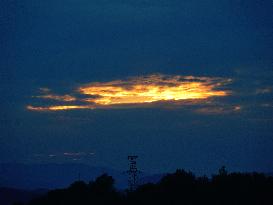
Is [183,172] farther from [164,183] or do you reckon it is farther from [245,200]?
[245,200]

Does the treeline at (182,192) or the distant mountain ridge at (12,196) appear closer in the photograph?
the treeline at (182,192)

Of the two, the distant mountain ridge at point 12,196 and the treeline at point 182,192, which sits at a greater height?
the distant mountain ridge at point 12,196

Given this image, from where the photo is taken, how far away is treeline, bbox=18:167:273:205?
52.8m

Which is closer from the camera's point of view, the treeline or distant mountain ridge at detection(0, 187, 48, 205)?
the treeline

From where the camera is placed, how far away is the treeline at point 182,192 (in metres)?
52.8

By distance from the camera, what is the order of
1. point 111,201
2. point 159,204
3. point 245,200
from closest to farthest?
point 245,200 → point 159,204 → point 111,201

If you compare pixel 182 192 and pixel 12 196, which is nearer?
pixel 182 192

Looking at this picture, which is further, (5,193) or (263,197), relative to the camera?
(5,193)

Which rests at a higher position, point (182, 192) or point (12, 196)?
point (12, 196)

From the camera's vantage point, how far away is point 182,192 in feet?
188

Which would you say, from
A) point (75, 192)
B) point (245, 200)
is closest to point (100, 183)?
point (75, 192)

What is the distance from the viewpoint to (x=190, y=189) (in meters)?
58.0

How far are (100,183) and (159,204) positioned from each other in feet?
Answer: 35.2

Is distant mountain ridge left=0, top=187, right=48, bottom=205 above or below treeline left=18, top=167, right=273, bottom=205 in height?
above
